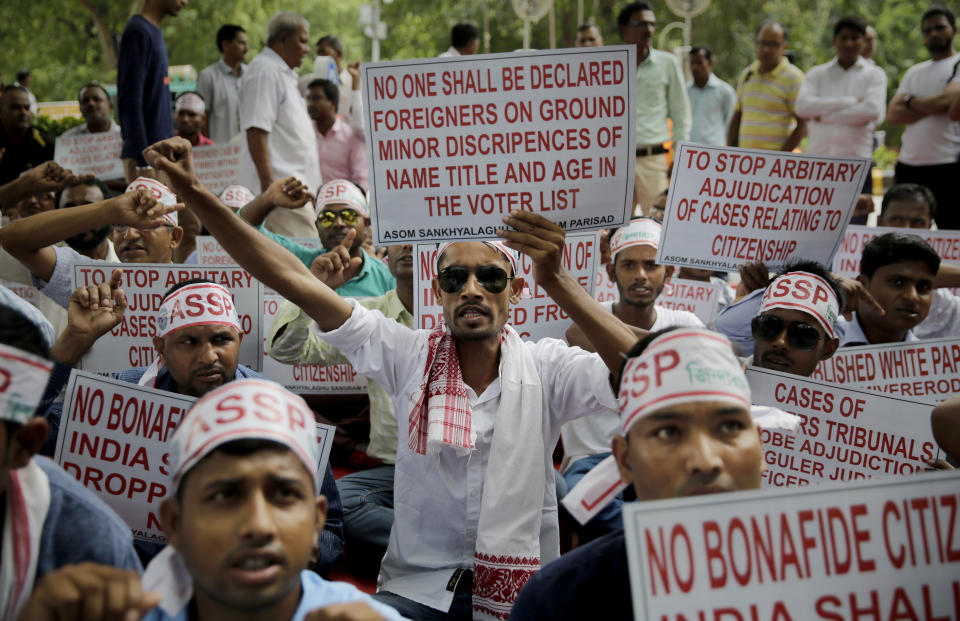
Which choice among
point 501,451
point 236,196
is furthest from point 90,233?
point 501,451

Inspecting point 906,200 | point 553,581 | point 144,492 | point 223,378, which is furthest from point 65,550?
point 906,200

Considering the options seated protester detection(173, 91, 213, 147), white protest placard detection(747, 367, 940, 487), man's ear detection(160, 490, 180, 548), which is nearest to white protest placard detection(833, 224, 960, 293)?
white protest placard detection(747, 367, 940, 487)

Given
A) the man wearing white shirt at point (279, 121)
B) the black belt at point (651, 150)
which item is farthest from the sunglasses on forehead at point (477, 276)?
the black belt at point (651, 150)

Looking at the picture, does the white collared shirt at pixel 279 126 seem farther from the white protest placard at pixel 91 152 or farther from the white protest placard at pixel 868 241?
the white protest placard at pixel 868 241

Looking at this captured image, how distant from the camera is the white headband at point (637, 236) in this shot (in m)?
5.85

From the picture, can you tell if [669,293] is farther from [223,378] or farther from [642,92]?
[642,92]

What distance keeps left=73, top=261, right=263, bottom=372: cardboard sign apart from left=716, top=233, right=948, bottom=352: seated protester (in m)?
2.52

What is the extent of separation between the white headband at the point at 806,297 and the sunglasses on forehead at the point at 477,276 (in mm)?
1395

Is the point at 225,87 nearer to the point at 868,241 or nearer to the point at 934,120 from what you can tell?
the point at 868,241

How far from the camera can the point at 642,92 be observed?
35.3 feet

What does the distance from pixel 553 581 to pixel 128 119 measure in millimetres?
6003

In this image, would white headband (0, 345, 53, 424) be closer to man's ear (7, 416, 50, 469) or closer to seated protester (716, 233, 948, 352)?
man's ear (7, 416, 50, 469)

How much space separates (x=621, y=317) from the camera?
562 centimetres

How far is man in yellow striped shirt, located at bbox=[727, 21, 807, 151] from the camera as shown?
1055cm
